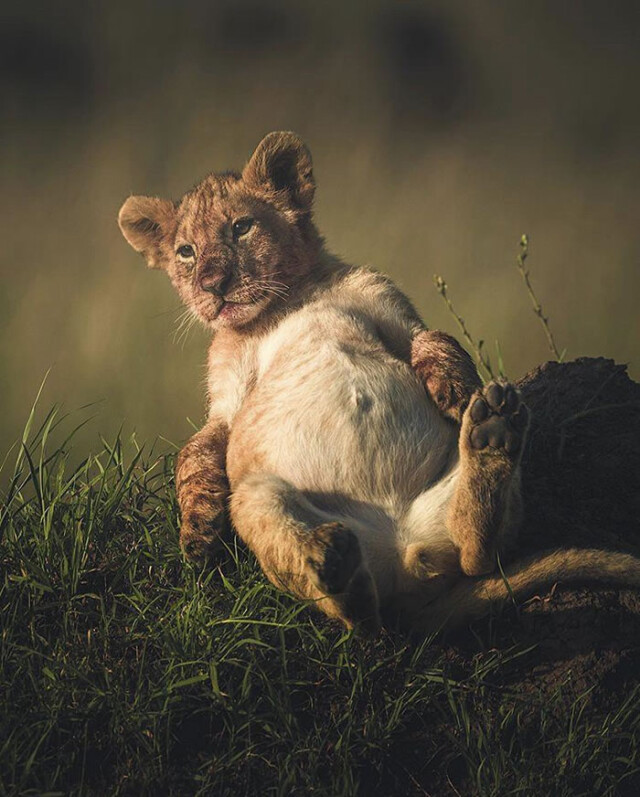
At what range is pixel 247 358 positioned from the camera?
320 centimetres

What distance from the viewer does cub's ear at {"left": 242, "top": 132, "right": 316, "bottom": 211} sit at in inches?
132

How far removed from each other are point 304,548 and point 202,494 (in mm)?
598

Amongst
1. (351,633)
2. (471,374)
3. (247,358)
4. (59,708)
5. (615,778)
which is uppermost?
(247,358)

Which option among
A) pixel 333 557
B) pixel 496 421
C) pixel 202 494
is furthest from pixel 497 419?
pixel 202 494

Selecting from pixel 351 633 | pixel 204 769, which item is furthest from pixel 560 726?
pixel 204 769

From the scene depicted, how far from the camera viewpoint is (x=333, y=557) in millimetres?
2406

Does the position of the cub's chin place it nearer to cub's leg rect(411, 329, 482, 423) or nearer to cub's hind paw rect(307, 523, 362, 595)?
cub's leg rect(411, 329, 482, 423)

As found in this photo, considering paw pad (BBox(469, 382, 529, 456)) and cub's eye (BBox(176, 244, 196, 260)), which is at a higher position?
cub's eye (BBox(176, 244, 196, 260))

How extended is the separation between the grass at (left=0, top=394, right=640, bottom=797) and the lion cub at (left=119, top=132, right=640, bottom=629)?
0.19 m

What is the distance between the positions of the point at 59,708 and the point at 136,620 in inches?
14.1

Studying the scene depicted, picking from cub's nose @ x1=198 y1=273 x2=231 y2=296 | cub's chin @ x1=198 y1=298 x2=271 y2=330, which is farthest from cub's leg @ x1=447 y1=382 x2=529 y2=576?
cub's nose @ x1=198 y1=273 x2=231 y2=296

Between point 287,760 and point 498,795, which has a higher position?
point 287,760

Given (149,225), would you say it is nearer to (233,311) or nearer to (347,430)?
(233,311)

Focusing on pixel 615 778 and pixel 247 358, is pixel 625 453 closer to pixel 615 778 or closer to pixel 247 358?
pixel 615 778
